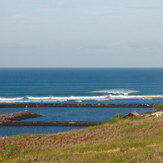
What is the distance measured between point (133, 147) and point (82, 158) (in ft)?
10.8

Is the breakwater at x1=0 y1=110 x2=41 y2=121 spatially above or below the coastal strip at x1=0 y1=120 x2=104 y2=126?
above

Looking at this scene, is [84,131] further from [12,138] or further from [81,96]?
[81,96]

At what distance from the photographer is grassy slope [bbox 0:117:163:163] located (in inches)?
554

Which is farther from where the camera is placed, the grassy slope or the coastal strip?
the coastal strip

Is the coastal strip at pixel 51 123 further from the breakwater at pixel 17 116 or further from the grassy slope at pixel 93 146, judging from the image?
the grassy slope at pixel 93 146

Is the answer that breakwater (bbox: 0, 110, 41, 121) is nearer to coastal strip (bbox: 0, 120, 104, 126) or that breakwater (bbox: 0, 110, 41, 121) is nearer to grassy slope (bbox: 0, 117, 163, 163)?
coastal strip (bbox: 0, 120, 104, 126)

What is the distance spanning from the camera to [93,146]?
18.0m

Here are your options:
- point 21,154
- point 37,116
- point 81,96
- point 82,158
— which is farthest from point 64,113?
point 82,158

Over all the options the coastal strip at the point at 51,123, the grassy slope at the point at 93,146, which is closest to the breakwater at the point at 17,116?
the coastal strip at the point at 51,123

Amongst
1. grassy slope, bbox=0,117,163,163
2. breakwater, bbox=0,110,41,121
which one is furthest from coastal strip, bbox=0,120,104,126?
grassy slope, bbox=0,117,163,163

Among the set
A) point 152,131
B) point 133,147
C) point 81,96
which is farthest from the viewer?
point 81,96

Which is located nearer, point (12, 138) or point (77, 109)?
point (12, 138)

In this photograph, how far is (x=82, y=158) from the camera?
14.3 metres

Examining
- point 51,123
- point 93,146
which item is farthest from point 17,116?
point 93,146
